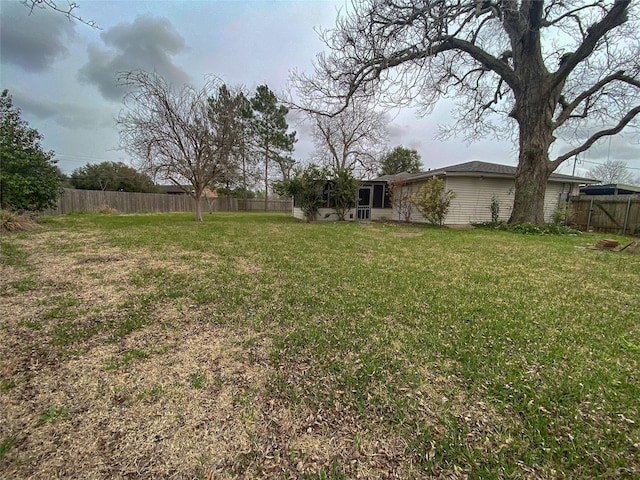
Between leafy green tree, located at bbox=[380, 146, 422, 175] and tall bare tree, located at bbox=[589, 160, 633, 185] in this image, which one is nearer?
leafy green tree, located at bbox=[380, 146, 422, 175]

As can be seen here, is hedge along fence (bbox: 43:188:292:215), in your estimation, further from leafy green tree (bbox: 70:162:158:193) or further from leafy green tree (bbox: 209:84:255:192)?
leafy green tree (bbox: 70:162:158:193)

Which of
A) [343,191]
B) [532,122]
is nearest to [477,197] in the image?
[532,122]

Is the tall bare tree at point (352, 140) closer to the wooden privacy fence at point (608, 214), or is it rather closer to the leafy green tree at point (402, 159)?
the leafy green tree at point (402, 159)

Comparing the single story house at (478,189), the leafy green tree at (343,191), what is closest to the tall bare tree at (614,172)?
the single story house at (478,189)

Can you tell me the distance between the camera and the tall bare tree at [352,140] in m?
21.7

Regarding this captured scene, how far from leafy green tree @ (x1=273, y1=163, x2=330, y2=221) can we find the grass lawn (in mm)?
9692

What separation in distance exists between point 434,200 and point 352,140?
45.3ft

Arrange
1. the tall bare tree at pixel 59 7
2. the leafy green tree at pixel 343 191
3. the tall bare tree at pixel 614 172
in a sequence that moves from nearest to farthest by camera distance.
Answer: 1. the tall bare tree at pixel 59 7
2. the leafy green tree at pixel 343 191
3. the tall bare tree at pixel 614 172

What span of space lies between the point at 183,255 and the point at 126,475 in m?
4.63

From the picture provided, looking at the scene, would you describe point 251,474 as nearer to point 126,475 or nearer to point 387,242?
point 126,475

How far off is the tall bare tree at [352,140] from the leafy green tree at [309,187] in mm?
9206

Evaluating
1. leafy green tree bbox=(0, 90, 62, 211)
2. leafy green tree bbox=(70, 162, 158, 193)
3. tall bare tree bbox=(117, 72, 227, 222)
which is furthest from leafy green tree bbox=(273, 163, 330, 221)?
leafy green tree bbox=(70, 162, 158, 193)

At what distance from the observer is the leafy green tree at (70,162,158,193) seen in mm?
28703

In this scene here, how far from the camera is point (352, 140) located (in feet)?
74.6
